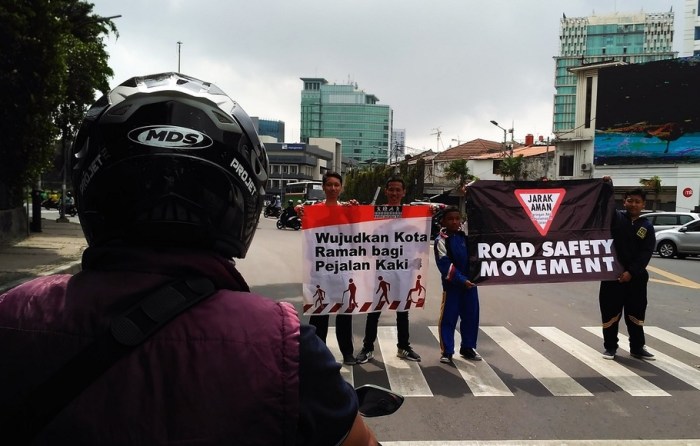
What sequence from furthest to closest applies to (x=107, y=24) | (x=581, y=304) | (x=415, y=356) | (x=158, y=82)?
(x=107, y=24), (x=581, y=304), (x=415, y=356), (x=158, y=82)

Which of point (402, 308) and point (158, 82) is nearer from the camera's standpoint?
point (158, 82)

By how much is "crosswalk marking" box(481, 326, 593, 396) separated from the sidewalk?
7.87m

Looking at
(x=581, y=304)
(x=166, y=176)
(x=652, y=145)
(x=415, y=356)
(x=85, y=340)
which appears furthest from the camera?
(x=652, y=145)

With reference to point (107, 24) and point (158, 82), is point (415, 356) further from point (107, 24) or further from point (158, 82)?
point (107, 24)

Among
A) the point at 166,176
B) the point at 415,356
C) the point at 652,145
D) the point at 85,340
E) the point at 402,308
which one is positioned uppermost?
the point at 652,145

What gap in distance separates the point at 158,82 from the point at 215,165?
0.93 feet

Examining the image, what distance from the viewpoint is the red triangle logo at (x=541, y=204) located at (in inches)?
256

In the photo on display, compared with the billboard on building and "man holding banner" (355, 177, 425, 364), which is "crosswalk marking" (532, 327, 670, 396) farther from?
the billboard on building

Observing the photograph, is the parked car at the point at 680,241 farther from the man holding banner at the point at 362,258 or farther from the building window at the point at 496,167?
the building window at the point at 496,167

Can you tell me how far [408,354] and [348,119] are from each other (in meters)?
150

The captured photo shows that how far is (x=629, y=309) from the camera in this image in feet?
20.5

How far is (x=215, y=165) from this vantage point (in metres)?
1.36

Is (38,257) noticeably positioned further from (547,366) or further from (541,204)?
(547,366)

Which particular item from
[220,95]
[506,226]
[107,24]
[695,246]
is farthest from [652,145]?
[220,95]
